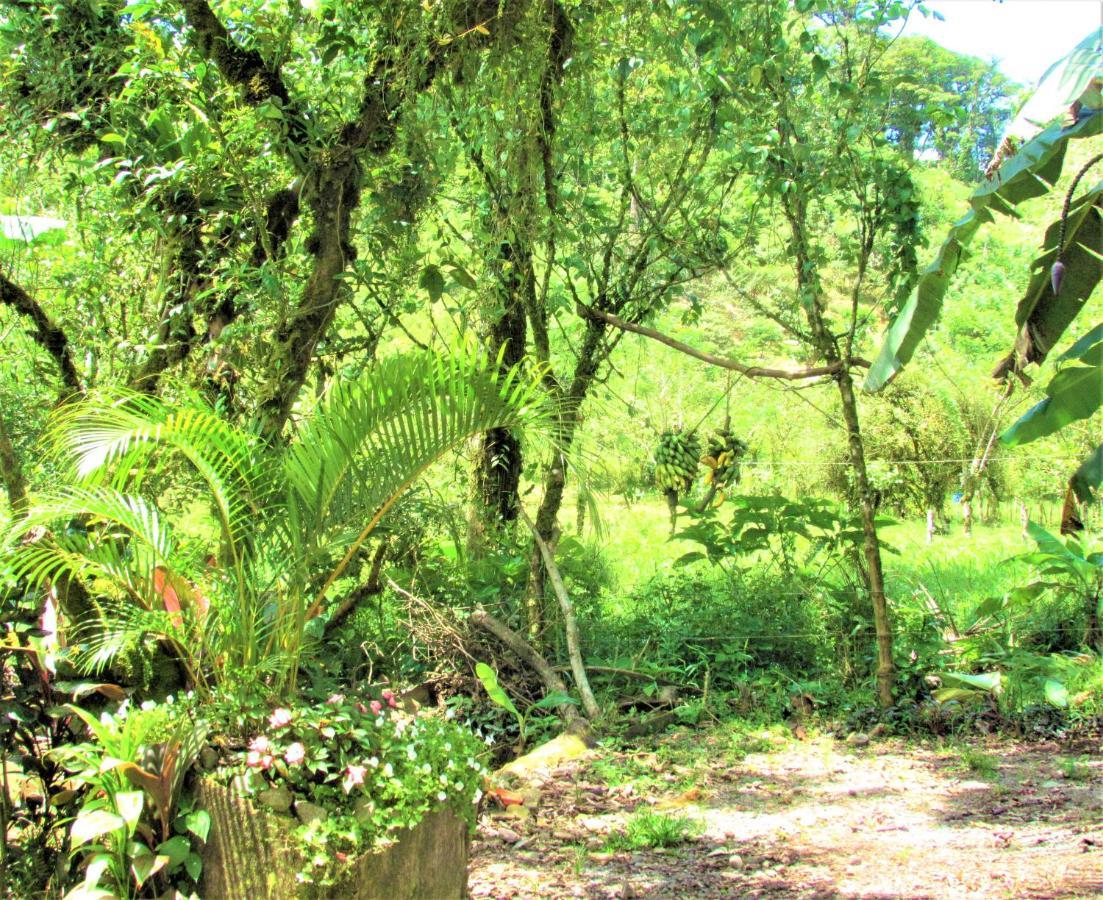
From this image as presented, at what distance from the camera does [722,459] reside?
496 centimetres

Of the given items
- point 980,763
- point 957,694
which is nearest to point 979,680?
point 957,694

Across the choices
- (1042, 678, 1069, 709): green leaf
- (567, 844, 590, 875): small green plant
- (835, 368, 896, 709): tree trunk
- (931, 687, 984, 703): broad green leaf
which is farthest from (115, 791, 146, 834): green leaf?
(1042, 678, 1069, 709): green leaf

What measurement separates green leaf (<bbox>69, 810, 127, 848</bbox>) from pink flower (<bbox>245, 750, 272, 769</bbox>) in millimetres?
326

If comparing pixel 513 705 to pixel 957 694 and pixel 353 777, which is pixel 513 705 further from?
pixel 353 777

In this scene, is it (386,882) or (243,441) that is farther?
(243,441)

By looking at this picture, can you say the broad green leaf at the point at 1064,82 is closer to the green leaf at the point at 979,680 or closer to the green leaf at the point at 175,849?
the green leaf at the point at 979,680

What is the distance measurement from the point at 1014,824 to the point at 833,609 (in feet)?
6.08

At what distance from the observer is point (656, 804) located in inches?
155

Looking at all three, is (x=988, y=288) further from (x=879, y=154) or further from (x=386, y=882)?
(x=386, y=882)

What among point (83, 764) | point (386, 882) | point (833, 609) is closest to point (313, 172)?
point (83, 764)

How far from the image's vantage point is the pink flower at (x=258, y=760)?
2649 mm

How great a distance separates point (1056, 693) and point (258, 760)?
370 cm

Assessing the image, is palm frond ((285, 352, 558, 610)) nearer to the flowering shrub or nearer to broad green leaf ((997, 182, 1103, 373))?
the flowering shrub

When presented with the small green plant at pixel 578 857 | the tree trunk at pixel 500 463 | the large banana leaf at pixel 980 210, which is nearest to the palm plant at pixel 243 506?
the small green plant at pixel 578 857
